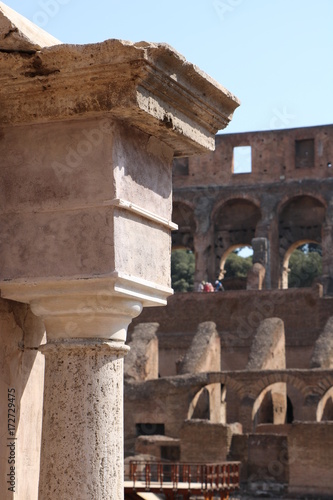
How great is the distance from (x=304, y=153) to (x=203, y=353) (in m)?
11.4

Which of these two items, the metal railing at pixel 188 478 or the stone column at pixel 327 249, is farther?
the stone column at pixel 327 249

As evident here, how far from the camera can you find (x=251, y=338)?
3262 centimetres

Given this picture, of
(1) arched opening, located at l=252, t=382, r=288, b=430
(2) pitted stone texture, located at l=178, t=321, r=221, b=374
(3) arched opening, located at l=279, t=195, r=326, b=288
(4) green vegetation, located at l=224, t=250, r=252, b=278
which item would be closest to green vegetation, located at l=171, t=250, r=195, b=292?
(4) green vegetation, located at l=224, t=250, r=252, b=278

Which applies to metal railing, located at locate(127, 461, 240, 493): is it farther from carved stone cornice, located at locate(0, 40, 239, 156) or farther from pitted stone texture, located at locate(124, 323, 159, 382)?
carved stone cornice, located at locate(0, 40, 239, 156)

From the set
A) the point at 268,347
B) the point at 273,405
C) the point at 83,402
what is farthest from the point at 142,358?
the point at 83,402

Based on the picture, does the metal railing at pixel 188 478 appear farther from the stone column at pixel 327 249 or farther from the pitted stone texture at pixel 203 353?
the stone column at pixel 327 249

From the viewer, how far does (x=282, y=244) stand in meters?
37.8

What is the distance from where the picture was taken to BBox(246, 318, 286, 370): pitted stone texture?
28688 mm

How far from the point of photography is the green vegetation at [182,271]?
5450cm

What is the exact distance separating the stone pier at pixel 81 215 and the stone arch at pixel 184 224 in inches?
1365

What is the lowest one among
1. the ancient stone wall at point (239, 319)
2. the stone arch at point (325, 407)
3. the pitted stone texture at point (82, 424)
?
the pitted stone texture at point (82, 424)

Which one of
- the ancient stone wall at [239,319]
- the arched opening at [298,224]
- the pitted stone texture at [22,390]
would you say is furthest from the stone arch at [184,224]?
the pitted stone texture at [22,390]

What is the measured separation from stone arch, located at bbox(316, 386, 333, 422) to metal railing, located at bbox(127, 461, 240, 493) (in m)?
3.72

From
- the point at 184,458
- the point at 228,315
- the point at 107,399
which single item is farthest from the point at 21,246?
the point at 228,315
